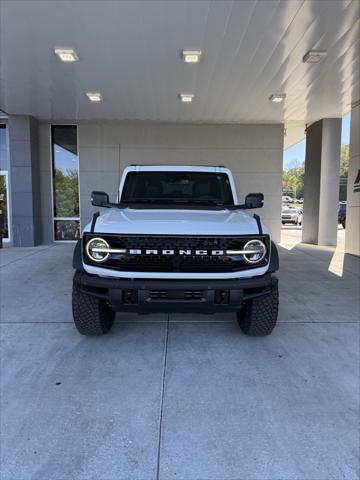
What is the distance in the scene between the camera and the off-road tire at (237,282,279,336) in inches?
135

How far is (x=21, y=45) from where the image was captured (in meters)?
6.04

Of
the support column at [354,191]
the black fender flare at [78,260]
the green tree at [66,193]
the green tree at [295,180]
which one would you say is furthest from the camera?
the green tree at [295,180]

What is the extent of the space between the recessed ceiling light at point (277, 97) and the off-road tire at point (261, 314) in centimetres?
655

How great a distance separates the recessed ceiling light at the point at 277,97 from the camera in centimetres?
859

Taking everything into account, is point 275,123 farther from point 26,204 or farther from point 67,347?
point 67,347

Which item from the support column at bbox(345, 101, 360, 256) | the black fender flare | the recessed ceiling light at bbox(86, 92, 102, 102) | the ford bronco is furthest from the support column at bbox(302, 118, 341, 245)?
the black fender flare

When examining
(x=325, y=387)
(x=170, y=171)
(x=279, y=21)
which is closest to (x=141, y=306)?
(x=325, y=387)

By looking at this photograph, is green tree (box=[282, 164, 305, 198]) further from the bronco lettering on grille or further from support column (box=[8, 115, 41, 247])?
the bronco lettering on grille

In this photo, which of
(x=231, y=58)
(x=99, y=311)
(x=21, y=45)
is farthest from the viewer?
(x=231, y=58)

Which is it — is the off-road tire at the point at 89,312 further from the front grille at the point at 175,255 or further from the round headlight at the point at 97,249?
the front grille at the point at 175,255

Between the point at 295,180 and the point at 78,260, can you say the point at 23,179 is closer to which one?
the point at 78,260

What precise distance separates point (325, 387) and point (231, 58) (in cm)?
563

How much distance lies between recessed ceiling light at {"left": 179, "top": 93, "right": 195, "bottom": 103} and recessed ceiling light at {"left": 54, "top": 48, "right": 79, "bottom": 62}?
2746mm

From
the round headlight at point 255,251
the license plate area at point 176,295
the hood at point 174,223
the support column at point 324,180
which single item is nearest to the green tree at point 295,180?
the support column at point 324,180
